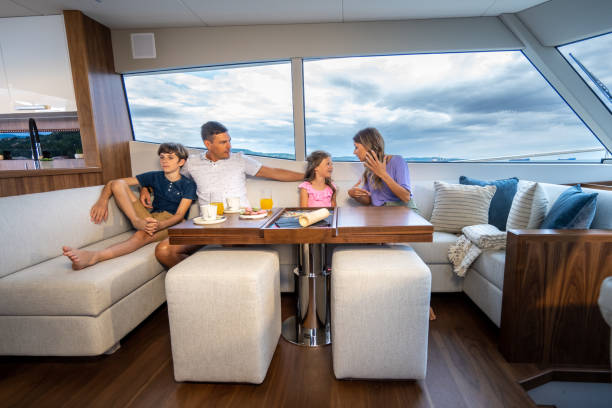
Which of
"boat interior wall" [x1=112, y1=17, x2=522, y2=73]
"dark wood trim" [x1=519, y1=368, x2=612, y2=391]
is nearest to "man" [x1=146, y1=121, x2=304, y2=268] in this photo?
"boat interior wall" [x1=112, y1=17, x2=522, y2=73]

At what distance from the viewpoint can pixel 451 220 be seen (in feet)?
7.32

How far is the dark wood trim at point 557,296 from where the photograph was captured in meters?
1.35

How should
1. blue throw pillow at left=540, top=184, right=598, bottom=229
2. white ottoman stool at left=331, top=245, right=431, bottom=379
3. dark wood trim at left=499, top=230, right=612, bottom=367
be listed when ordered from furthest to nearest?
blue throw pillow at left=540, top=184, right=598, bottom=229 → dark wood trim at left=499, top=230, right=612, bottom=367 → white ottoman stool at left=331, top=245, right=431, bottom=379

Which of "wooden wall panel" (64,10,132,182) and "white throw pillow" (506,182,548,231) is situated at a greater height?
"wooden wall panel" (64,10,132,182)

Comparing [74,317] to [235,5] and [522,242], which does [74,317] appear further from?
[235,5]

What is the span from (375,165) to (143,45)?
105 inches

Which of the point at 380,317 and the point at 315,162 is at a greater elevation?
the point at 315,162

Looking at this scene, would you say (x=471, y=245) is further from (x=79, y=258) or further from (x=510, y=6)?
(x=79, y=258)

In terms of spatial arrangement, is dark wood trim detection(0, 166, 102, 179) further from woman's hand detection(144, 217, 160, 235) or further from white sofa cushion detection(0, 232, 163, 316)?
woman's hand detection(144, 217, 160, 235)

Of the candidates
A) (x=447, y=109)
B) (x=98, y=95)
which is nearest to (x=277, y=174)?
(x=447, y=109)

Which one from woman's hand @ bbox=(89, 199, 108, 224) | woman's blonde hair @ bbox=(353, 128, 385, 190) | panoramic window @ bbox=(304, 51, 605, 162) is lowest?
woman's hand @ bbox=(89, 199, 108, 224)

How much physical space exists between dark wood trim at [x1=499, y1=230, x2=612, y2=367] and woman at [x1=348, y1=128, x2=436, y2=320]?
641 mm

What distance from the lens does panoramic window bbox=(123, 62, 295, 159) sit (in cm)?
300

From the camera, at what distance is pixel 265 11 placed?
2543mm
